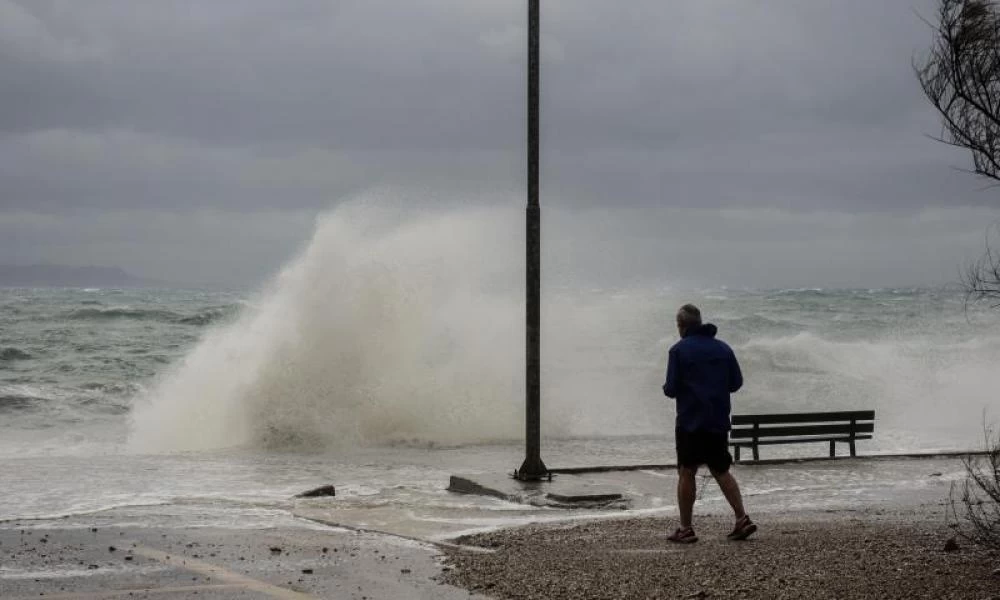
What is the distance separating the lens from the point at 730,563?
783 cm

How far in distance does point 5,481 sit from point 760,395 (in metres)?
19.6

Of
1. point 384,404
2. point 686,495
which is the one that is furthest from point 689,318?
point 384,404

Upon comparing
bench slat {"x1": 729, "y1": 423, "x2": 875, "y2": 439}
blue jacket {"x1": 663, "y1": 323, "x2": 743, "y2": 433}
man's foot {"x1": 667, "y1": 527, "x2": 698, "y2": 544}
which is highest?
blue jacket {"x1": 663, "y1": 323, "x2": 743, "y2": 433}

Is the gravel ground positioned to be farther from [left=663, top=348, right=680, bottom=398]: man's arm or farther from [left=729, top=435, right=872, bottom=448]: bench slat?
[left=729, top=435, right=872, bottom=448]: bench slat

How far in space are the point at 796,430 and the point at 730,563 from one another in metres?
8.30

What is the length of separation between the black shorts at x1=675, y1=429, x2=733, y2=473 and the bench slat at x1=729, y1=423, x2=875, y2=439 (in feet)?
19.7

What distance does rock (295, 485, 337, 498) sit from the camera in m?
12.3

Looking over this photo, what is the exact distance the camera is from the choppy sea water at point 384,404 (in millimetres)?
13477

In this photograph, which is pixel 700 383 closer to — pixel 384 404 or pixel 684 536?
pixel 684 536

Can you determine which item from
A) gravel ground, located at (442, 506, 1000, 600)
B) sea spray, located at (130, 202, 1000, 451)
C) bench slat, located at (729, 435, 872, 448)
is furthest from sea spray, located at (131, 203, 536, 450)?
gravel ground, located at (442, 506, 1000, 600)

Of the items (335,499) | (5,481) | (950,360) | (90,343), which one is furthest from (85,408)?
(950,360)

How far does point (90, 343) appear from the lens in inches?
1706

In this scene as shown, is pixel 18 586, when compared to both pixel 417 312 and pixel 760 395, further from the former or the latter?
pixel 760 395

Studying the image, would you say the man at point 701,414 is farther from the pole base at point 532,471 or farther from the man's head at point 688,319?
the pole base at point 532,471
